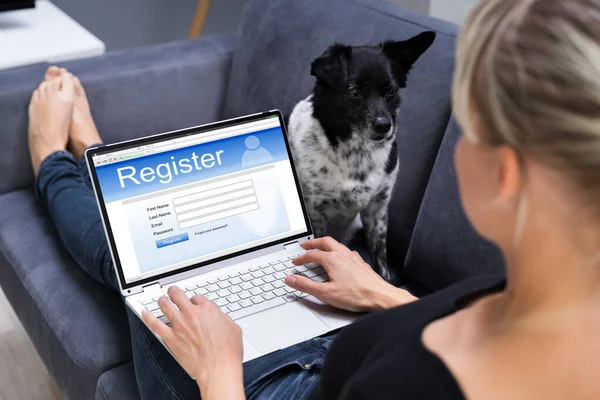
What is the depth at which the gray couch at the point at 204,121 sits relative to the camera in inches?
53.1

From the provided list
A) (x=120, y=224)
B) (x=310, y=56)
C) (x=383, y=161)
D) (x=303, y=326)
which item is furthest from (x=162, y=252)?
(x=310, y=56)

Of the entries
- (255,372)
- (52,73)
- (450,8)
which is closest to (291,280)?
(255,372)

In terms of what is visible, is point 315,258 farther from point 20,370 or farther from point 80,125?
point 20,370

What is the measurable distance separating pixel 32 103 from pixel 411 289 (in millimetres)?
1024

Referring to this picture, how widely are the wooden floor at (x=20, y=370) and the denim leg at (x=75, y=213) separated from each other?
48 centimetres

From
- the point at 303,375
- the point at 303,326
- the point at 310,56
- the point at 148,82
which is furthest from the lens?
the point at 148,82

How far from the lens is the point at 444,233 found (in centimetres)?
135

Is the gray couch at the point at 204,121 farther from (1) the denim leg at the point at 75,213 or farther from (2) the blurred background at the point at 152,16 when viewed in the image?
(2) the blurred background at the point at 152,16

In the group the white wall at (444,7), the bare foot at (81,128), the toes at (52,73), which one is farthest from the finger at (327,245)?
the white wall at (444,7)

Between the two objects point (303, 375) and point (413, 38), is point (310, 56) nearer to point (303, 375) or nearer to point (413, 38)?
point (413, 38)

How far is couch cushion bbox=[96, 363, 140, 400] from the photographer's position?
1.28 metres

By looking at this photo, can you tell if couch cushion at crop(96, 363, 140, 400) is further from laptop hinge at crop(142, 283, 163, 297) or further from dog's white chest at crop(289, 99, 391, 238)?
dog's white chest at crop(289, 99, 391, 238)

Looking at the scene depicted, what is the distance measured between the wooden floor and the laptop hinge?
0.72 metres

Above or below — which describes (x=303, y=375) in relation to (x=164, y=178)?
below
